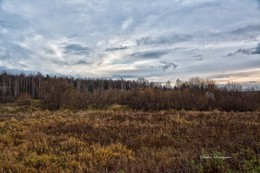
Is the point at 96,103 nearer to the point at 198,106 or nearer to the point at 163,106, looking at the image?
the point at 163,106

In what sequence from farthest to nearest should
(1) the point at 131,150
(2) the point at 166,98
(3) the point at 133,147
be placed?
(2) the point at 166,98 < (3) the point at 133,147 < (1) the point at 131,150

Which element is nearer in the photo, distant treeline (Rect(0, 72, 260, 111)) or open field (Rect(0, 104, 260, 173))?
open field (Rect(0, 104, 260, 173))

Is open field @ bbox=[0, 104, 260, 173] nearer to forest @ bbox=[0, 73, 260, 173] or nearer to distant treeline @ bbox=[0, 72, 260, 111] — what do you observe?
forest @ bbox=[0, 73, 260, 173]

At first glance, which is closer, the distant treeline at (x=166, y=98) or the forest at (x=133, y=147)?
the forest at (x=133, y=147)

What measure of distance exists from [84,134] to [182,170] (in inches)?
296

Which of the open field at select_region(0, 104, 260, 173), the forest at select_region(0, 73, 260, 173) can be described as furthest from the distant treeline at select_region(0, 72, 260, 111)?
the open field at select_region(0, 104, 260, 173)

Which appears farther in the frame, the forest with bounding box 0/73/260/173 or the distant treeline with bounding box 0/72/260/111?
the distant treeline with bounding box 0/72/260/111

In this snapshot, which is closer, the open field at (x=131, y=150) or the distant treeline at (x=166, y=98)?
the open field at (x=131, y=150)

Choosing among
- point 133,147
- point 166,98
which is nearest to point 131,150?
point 133,147

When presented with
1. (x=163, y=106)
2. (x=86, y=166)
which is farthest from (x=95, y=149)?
(x=163, y=106)

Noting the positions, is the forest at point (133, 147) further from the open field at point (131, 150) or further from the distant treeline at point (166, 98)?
the distant treeline at point (166, 98)

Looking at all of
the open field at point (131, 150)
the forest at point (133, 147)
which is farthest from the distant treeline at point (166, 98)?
the open field at point (131, 150)

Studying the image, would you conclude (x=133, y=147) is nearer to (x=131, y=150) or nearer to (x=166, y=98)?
(x=131, y=150)

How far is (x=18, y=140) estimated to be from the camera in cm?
1221
